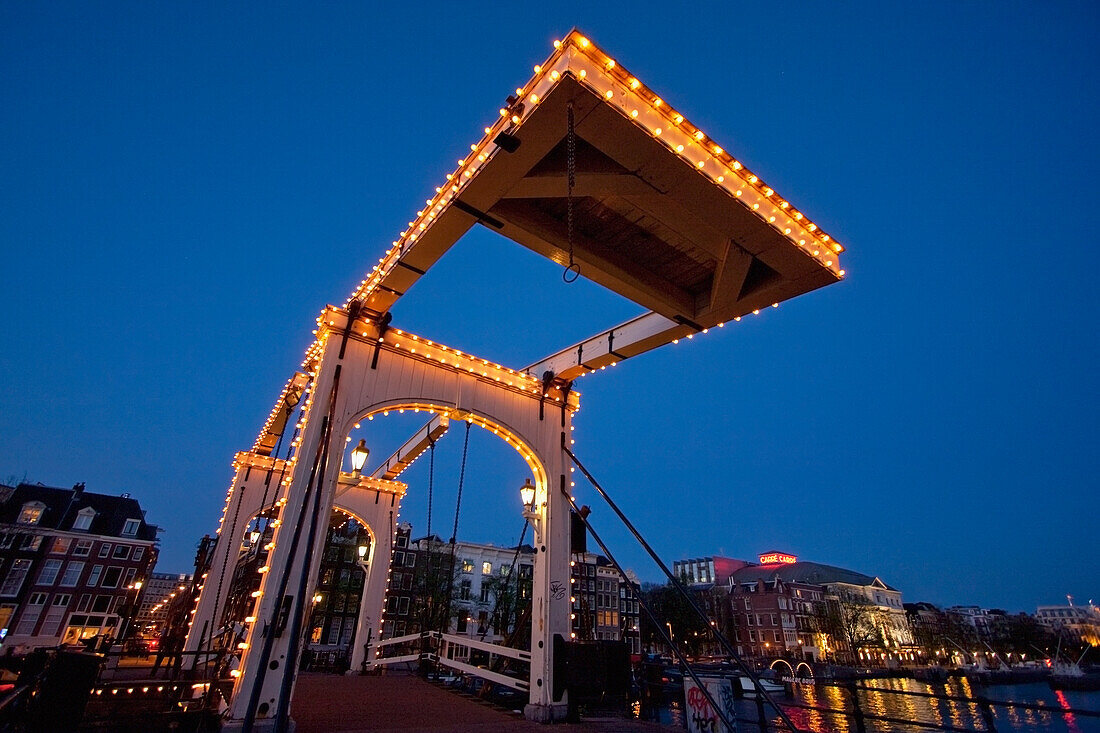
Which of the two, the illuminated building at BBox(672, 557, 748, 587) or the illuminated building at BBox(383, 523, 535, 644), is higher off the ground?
the illuminated building at BBox(672, 557, 748, 587)

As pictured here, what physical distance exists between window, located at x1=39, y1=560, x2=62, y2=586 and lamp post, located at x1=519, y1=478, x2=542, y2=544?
141ft

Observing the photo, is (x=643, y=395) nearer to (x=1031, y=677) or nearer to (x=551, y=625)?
(x=1031, y=677)

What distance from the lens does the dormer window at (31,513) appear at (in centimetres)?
3500

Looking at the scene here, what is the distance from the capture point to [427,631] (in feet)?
38.3

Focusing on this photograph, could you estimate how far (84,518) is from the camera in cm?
3725

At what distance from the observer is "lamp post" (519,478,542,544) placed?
9109mm

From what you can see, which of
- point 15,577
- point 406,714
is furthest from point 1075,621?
point 15,577

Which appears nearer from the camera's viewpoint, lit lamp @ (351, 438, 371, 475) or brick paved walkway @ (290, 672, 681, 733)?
brick paved walkway @ (290, 672, 681, 733)

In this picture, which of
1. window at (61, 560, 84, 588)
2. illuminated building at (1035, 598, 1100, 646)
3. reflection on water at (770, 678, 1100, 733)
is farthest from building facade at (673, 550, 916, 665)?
window at (61, 560, 84, 588)

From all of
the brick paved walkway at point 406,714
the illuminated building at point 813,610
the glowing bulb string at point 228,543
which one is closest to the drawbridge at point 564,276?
the brick paved walkway at point 406,714

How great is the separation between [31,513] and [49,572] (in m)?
4.31

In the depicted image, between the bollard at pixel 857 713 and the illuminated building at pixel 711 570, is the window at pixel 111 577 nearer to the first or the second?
the bollard at pixel 857 713

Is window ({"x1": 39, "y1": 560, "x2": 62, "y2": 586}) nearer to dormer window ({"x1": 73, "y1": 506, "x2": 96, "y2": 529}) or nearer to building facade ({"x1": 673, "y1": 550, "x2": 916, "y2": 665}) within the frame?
dormer window ({"x1": 73, "y1": 506, "x2": 96, "y2": 529})

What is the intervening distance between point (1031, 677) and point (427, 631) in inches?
3374
